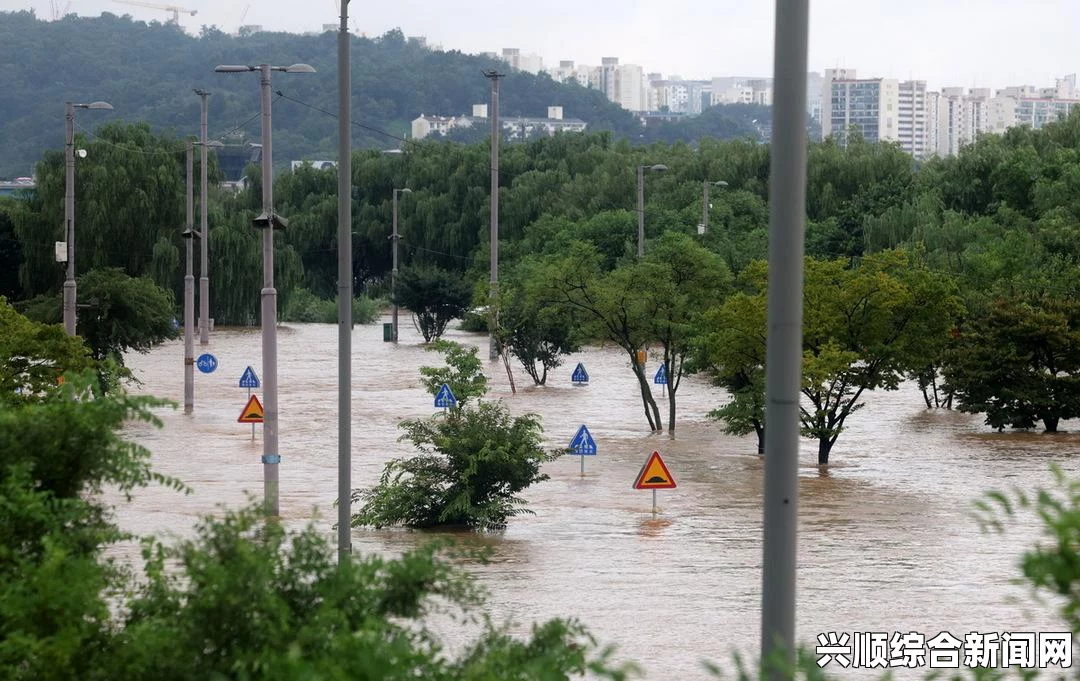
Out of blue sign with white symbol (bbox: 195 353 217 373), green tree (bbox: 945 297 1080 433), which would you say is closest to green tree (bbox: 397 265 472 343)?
blue sign with white symbol (bbox: 195 353 217 373)

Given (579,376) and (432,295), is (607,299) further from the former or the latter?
(432,295)

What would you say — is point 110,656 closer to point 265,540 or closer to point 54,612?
point 54,612

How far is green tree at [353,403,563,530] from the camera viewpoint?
23703 mm

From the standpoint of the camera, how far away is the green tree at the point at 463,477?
23703mm

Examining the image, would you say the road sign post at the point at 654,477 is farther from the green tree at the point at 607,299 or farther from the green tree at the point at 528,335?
the green tree at the point at 528,335

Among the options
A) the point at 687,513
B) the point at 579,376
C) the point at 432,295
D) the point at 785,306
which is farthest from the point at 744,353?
the point at 432,295

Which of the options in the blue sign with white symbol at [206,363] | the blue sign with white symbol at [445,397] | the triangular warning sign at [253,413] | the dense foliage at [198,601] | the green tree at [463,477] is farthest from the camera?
the blue sign with white symbol at [206,363]

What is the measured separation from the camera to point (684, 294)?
128ft

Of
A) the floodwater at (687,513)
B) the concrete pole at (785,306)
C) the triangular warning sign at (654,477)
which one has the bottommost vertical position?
the floodwater at (687,513)

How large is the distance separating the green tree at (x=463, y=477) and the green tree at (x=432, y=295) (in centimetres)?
5117

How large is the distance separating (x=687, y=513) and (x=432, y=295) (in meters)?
50.3

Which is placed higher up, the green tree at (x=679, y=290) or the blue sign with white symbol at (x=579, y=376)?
the green tree at (x=679, y=290)

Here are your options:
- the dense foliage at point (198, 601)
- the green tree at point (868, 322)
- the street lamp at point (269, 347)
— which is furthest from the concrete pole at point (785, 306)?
the green tree at point (868, 322)

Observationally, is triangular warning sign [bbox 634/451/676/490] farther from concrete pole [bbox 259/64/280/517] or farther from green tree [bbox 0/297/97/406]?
green tree [bbox 0/297/97/406]
